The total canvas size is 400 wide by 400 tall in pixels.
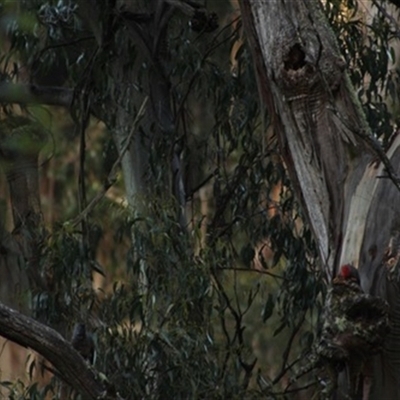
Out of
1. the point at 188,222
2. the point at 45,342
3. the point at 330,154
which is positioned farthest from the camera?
the point at 188,222

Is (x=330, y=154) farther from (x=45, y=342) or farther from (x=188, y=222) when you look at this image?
(x=188, y=222)

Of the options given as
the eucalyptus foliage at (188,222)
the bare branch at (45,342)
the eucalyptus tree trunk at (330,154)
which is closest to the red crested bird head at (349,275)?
the eucalyptus tree trunk at (330,154)

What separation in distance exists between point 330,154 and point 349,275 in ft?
1.37

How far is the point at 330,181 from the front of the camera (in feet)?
10.2

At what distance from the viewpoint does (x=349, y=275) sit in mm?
2846

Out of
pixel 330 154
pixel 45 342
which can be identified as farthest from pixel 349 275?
pixel 45 342

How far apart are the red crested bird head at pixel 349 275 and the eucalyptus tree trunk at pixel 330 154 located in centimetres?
4

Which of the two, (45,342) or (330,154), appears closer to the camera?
(45,342)

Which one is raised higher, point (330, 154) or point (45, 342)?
point (330, 154)

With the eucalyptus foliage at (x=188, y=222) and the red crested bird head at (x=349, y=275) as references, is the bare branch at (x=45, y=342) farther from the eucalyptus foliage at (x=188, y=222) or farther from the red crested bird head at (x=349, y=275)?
the eucalyptus foliage at (x=188, y=222)

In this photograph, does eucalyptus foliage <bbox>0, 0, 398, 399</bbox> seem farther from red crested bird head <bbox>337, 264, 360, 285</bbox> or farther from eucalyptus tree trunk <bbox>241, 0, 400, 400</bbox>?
red crested bird head <bbox>337, 264, 360, 285</bbox>

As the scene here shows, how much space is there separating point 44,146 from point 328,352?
81 centimetres

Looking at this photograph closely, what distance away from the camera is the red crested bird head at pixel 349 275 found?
112 inches

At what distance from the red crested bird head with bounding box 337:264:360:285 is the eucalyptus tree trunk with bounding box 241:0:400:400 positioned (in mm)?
36
